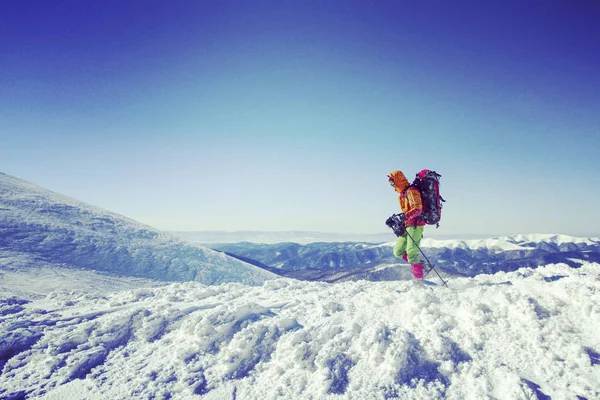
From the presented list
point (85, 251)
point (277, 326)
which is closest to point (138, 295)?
point (277, 326)

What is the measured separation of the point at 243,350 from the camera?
5.30m

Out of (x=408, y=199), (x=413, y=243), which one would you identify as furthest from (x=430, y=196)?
(x=413, y=243)

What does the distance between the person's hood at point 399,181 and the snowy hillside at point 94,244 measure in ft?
39.6

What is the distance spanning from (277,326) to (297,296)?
7.58 feet

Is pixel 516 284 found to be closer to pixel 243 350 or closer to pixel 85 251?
pixel 243 350

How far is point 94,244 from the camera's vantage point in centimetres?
1636

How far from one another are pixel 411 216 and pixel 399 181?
1.17 metres

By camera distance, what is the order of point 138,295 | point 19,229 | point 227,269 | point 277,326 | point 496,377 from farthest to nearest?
point 227,269
point 19,229
point 138,295
point 277,326
point 496,377

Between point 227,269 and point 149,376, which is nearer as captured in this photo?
point 149,376

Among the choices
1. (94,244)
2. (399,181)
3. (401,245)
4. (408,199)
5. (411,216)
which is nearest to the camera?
(411,216)

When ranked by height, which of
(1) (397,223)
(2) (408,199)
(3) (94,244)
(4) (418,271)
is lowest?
(3) (94,244)

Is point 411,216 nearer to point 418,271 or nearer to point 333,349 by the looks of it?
point 418,271

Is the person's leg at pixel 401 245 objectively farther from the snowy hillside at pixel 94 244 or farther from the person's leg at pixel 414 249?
the snowy hillside at pixel 94 244

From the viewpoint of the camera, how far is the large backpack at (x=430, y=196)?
9266 millimetres
